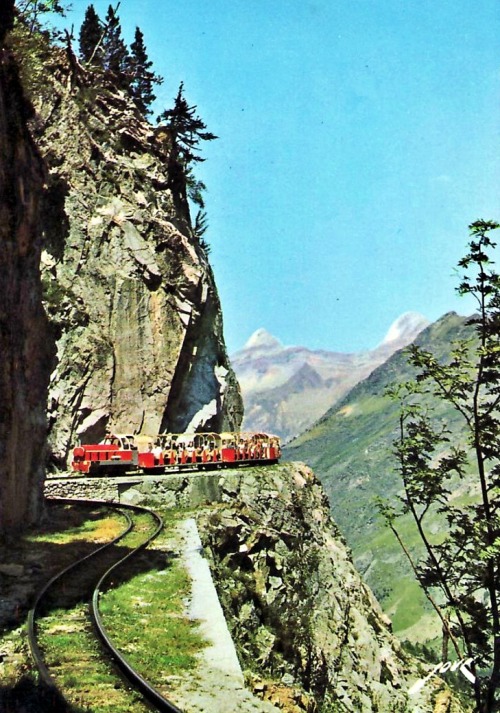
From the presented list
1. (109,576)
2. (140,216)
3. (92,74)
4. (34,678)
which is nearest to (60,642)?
(34,678)

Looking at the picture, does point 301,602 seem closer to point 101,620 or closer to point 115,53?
point 101,620

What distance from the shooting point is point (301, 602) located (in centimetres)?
2520

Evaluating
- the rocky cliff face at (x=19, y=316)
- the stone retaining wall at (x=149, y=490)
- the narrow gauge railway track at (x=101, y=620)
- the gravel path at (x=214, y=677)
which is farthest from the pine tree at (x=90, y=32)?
the gravel path at (x=214, y=677)

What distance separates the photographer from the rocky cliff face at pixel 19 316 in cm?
1822

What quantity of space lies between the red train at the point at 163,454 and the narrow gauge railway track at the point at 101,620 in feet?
31.1

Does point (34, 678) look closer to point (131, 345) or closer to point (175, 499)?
point (175, 499)

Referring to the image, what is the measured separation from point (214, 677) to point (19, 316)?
15.1 meters

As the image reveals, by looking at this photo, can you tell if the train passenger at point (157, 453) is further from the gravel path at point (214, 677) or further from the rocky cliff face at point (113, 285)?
the gravel path at point (214, 677)

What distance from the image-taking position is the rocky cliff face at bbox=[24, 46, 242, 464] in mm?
37562

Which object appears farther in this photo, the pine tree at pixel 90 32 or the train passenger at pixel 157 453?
the pine tree at pixel 90 32

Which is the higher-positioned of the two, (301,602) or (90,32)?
(90,32)

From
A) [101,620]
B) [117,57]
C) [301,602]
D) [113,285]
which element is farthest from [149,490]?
[117,57]

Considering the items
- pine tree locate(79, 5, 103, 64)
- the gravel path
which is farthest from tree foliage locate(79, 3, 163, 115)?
the gravel path

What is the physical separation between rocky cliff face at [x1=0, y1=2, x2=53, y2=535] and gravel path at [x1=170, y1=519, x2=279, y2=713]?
27.6 ft
